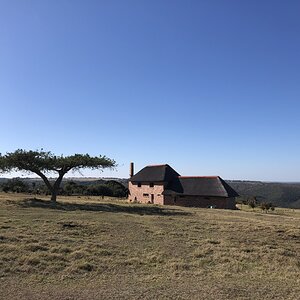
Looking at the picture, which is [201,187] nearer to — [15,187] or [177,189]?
[177,189]

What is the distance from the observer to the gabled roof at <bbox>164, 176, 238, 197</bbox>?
46.9 m

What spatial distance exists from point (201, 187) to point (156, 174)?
7381 millimetres

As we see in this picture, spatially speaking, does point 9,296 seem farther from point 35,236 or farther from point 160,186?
point 160,186

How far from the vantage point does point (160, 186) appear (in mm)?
51594

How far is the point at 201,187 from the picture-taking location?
161 feet

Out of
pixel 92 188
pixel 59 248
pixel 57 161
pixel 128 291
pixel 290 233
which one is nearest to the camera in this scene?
pixel 128 291

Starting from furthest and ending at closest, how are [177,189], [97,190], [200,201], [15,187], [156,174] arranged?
[97,190]
[15,187]
[156,174]
[177,189]
[200,201]

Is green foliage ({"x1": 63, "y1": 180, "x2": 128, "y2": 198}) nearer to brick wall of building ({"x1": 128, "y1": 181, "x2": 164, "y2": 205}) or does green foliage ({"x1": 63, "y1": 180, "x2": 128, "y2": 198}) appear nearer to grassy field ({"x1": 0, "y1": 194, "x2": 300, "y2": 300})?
brick wall of building ({"x1": 128, "y1": 181, "x2": 164, "y2": 205})

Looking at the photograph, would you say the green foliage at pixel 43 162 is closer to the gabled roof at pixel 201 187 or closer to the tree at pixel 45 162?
the tree at pixel 45 162

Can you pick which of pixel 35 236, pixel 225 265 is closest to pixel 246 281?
pixel 225 265

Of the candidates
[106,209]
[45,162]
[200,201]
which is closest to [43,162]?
[45,162]

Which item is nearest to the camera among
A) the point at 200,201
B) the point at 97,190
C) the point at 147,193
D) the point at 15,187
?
the point at 200,201

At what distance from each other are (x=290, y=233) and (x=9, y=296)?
16.7 metres

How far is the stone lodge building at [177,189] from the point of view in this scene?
4704cm
